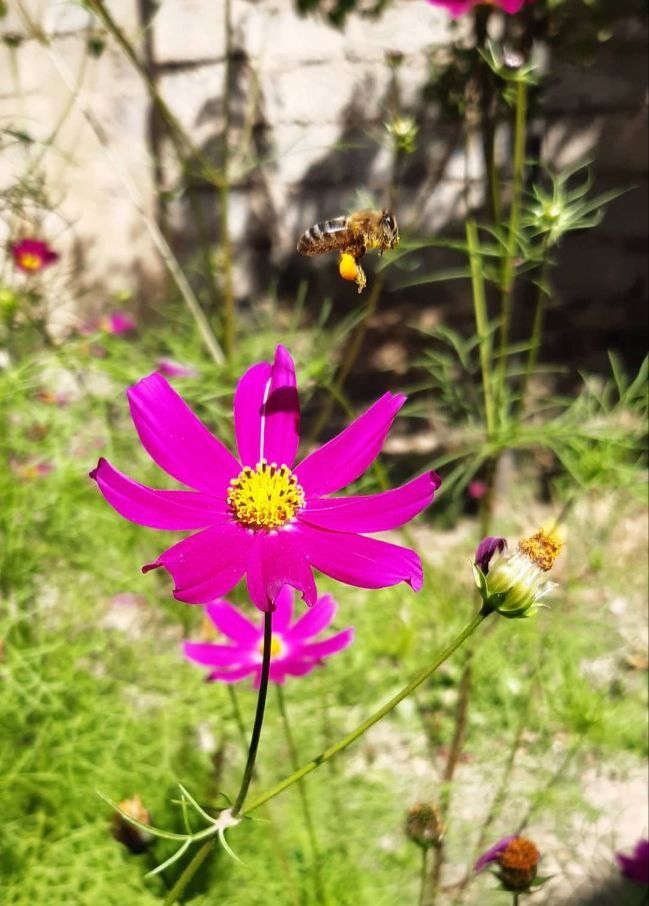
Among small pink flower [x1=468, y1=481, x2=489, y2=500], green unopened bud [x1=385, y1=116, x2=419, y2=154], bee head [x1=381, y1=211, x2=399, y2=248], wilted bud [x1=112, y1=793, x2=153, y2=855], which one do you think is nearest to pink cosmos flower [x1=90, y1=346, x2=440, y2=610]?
bee head [x1=381, y1=211, x2=399, y2=248]

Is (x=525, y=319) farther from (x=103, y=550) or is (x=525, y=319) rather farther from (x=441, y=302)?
(x=103, y=550)

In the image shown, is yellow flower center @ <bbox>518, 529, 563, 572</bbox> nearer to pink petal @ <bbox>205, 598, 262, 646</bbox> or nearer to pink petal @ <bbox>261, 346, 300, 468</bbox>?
pink petal @ <bbox>261, 346, 300, 468</bbox>

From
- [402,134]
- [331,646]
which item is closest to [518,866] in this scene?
[331,646]

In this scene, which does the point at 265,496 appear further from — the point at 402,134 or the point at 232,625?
the point at 402,134

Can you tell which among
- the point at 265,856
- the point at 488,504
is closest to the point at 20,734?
the point at 265,856

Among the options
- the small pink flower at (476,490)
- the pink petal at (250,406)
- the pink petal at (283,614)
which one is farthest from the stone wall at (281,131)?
the pink petal at (250,406)
